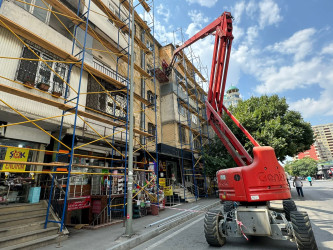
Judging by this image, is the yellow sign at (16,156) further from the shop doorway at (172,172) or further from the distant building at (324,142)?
the distant building at (324,142)

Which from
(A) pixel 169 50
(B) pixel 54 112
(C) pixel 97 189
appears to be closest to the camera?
(B) pixel 54 112

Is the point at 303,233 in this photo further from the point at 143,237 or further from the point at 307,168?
the point at 307,168

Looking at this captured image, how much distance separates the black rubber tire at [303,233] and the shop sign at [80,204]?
25.0 feet

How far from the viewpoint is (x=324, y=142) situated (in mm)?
146500

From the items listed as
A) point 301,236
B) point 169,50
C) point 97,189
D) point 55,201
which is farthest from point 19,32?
point 169,50

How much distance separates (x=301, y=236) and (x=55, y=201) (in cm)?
800

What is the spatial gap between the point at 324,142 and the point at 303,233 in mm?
189070

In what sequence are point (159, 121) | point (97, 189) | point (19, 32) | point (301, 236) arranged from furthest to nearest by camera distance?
point (159, 121), point (97, 189), point (19, 32), point (301, 236)

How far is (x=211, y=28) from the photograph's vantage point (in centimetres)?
980

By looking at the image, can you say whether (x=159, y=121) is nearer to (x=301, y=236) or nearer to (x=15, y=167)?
(x=15, y=167)

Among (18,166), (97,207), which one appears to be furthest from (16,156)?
(97,207)

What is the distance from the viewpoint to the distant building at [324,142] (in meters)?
136

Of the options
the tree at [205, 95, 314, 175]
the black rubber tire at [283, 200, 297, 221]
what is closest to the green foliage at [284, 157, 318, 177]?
the tree at [205, 95, 314, 175]

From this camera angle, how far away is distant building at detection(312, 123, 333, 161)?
446 ft
